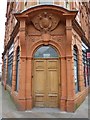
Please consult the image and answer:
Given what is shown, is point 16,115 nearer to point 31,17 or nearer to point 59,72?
point 59,72

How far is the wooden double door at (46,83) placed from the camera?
372 inches

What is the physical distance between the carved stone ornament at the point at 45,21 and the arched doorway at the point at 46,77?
104 cm

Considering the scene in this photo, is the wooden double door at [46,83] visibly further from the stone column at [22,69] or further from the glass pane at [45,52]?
the stone column at [22,69]

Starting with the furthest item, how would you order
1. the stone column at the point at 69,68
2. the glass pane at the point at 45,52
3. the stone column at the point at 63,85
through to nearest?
the glass pane at the point at 45,52 < the stone column at the point at 63,85 < the stone column at the point at 69,68

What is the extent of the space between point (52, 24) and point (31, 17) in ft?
3.93

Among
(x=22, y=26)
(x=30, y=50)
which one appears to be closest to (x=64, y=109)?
(x=30, y=50)

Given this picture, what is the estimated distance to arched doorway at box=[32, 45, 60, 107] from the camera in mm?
9453

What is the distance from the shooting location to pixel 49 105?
9.38 metres

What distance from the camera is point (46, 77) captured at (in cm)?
963

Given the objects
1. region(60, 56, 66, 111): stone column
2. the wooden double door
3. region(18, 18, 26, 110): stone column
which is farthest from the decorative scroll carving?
region(18, 18, 26, 110): stone column

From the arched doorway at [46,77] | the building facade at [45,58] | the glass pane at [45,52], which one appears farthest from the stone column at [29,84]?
the glass pane at [45,52]

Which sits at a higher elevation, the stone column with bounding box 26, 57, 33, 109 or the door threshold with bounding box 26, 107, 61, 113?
the stone column with bounding box 26, 57, 33, 109

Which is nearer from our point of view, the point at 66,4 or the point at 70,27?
the point at 70,27

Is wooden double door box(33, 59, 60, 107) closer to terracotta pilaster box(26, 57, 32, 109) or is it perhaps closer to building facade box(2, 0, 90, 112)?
building facade box(2, 0, 90, 112)
